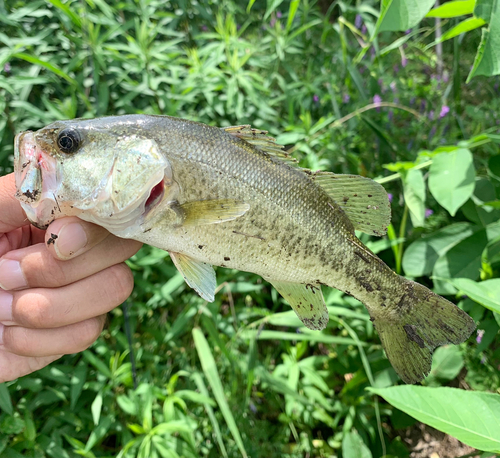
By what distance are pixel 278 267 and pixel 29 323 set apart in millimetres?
860

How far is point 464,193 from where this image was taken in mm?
1621

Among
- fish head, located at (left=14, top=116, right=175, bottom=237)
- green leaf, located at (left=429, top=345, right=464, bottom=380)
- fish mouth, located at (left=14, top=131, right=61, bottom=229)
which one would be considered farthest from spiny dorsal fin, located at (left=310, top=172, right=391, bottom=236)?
green leaf, located at (left=429, top=345, right=464, bottom=380)

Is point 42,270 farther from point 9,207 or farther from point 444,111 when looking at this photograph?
point 444,111

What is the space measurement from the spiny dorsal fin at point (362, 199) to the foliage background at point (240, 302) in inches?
18.1

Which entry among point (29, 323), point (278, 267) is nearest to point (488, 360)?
point (278, 267)

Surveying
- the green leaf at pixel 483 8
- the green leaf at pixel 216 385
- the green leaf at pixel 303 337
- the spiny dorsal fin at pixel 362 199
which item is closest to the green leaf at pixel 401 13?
the green leaf at pixel 483 8

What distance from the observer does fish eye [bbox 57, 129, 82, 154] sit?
1083 mm

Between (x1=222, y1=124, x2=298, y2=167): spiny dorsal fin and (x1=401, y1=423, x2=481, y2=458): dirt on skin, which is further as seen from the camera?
(x1=401, y1=423, x2=481, y2=458): dirt on skin

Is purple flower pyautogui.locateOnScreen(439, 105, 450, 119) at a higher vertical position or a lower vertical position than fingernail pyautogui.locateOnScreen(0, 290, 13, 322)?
higher

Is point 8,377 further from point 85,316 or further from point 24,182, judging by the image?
point 24,182

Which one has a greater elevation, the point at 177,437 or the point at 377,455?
the point at 177,437

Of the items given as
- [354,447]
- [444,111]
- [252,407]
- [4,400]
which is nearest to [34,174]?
[4,400]

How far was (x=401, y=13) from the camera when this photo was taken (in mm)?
1173

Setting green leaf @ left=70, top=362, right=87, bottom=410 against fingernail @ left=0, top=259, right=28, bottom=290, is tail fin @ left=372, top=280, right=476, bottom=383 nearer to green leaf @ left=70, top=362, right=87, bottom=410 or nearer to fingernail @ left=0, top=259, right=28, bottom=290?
fingernail @ left=0, top=259, right=28, bottom=290
